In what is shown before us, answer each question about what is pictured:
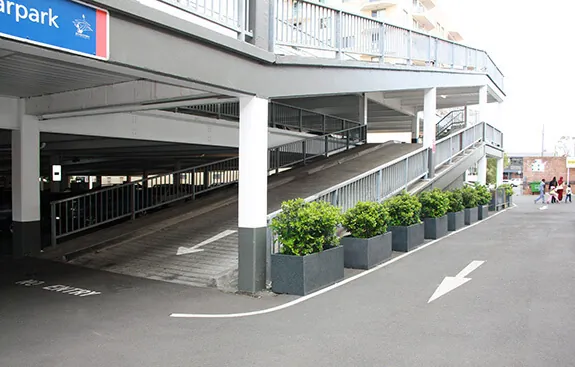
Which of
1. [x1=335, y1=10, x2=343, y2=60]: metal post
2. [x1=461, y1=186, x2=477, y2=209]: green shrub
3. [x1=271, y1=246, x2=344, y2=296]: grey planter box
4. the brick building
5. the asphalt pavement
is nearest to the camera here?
the asphalt pavement

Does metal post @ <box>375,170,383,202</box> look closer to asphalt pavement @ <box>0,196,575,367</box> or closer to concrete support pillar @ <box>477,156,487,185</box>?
asphalt pavement @ <box>0,196,575,367</box>

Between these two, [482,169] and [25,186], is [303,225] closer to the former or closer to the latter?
[25,186]

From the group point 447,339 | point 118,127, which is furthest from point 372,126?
point 447,339

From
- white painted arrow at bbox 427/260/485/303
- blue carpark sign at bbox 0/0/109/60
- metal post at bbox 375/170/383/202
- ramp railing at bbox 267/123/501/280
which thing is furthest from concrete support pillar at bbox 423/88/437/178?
blue carpark sign at bbox 0/0/109/60

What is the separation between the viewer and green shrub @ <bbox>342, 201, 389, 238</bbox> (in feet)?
28.7

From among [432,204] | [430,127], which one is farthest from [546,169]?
[432,204]

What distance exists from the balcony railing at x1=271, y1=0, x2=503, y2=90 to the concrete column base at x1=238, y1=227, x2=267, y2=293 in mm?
3335

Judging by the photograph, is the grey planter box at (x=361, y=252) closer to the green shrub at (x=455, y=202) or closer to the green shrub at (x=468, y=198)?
the green shrub at (x=455, y=202)

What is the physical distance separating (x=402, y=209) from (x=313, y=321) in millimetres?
5049

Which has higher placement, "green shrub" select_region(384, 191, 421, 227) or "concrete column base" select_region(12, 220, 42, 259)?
"green shrub" select_region(384, 191, 421, 227)

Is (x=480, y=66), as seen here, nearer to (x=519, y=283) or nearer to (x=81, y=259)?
(x=519, y=283)

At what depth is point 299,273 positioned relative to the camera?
7.25m

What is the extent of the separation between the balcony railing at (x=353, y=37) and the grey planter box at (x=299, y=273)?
3.71 metres

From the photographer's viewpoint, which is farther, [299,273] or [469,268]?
[469,268]
